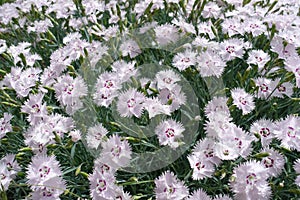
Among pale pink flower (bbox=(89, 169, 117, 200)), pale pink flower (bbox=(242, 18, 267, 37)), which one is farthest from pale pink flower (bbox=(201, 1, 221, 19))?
pale pink flower (bbox=(89, 169, 117, 200))

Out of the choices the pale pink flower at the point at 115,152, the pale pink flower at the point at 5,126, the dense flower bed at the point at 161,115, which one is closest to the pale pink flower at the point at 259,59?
the dense flower bed at the point at 161,115

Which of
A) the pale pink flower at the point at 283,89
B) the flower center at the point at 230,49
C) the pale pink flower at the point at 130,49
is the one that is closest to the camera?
the pale pink flower at the point at 283,89

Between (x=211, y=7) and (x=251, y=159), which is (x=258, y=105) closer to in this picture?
(x=251, y=159)

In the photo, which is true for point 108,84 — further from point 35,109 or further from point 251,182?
point 251,182

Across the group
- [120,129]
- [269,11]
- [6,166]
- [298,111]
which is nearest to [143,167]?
[120,129]

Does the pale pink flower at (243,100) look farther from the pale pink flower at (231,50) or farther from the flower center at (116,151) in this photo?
the flower center at (116,151)

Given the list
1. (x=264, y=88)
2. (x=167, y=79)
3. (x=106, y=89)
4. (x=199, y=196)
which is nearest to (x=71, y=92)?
(x=106, y=89)
